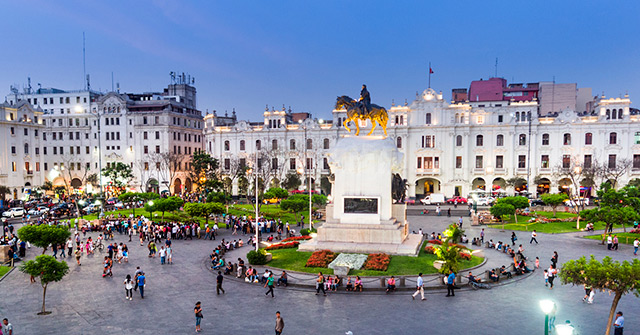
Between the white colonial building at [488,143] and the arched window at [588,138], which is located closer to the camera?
the white colonial building at [488,143]

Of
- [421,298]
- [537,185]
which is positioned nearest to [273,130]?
[537,185]

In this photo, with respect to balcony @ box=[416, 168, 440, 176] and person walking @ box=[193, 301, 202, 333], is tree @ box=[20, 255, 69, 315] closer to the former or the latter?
person walking @ box=[193, 301, 202, 333]

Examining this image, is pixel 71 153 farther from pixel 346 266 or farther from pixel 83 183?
pixel 346 266

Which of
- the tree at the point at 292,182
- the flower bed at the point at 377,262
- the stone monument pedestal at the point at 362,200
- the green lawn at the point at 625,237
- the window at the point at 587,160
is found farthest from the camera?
the tree at the point at 292,182

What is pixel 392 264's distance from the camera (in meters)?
24.3

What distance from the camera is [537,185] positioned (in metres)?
62.4

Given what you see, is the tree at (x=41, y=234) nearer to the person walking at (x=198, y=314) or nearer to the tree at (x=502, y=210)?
the person walking at (x=198, y=314)

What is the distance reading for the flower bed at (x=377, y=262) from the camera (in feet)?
76.0

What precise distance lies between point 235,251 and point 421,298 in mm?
14686

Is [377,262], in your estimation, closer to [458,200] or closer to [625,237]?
[625,237]

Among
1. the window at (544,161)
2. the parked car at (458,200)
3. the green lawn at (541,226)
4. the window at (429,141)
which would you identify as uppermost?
the window at (429,141)

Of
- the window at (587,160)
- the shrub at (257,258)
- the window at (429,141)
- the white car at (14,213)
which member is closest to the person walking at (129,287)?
the shrub at (257,258)

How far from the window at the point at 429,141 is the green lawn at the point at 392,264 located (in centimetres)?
3834

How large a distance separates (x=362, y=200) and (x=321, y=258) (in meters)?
5.70
